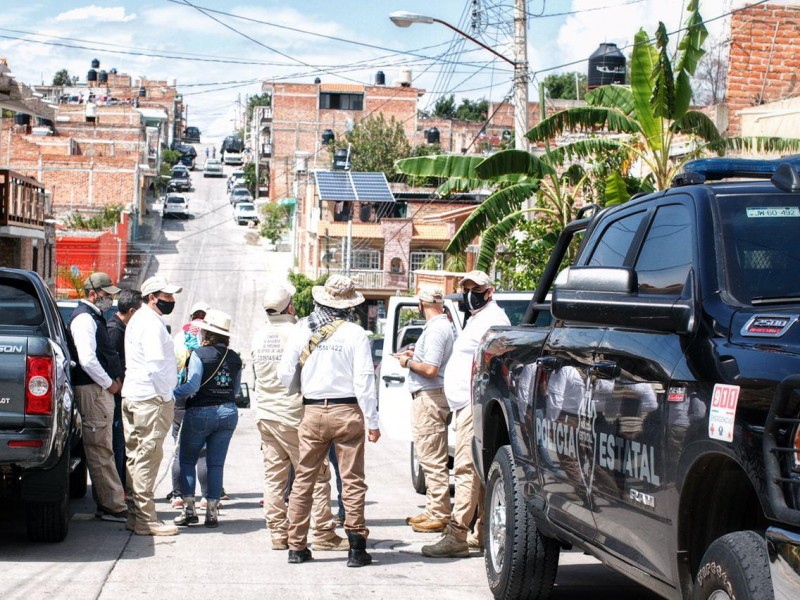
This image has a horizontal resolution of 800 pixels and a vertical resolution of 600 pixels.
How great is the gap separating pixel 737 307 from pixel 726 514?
81 cm

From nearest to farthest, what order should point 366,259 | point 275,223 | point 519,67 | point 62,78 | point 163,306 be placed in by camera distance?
point 163,306, point 519,67, point 366,259, point 275,223, point 62,78

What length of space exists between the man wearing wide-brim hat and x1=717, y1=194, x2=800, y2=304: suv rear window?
379cm

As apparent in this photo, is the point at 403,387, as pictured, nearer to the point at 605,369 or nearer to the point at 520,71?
the point at 605,369

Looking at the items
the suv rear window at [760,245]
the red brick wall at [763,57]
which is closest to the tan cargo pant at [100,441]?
the suv rear window at [760,245]

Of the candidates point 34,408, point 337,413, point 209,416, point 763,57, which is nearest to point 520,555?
point 337,413

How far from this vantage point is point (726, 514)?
4512mm

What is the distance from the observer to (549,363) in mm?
6281

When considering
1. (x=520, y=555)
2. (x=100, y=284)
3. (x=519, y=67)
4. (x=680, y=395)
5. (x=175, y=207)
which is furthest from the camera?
(x=175, y=207)

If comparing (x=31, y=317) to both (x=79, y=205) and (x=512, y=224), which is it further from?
(x=79, y=205)

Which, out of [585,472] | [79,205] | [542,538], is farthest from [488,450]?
[79,205]

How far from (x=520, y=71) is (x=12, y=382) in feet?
46.5

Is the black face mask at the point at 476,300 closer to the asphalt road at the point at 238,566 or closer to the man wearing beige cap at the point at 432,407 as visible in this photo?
the man wearing beige cap at the point at 432,407

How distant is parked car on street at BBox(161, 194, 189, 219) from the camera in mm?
84875

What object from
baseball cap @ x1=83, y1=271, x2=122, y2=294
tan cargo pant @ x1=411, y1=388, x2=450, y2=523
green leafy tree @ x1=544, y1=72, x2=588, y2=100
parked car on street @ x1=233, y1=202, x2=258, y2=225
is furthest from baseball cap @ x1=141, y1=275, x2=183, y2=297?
green leafy tree @ x1=544, y1=72, x2=588, y2=100
